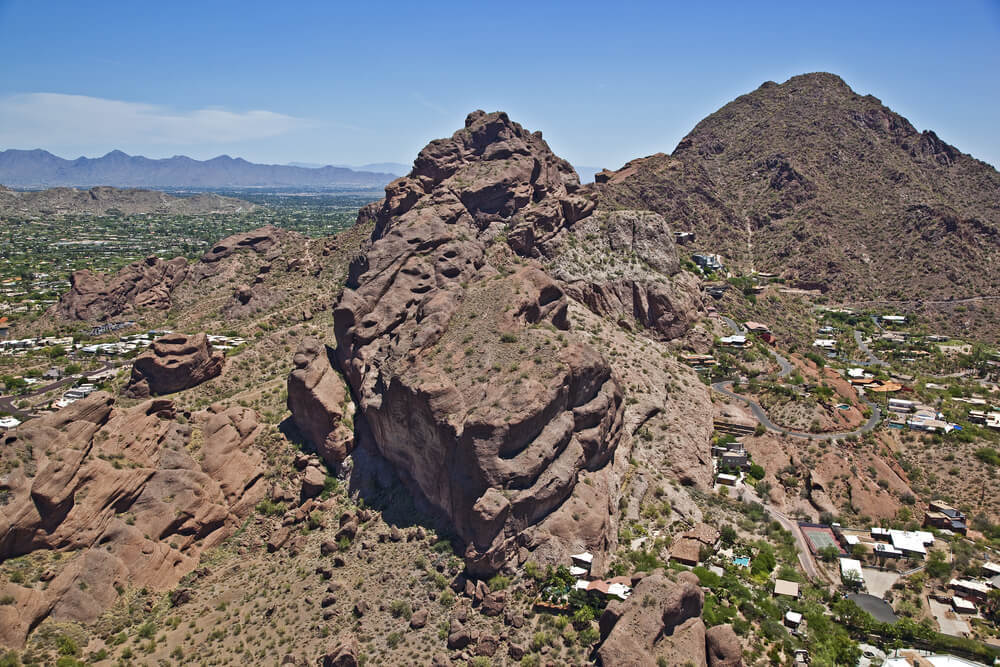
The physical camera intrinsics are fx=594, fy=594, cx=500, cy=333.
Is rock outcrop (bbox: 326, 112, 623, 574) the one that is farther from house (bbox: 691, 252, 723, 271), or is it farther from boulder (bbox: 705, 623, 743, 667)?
house (bbox: 691, 252, 723, 271)

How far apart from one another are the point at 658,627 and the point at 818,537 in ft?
85.4

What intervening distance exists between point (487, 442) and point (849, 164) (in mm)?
162712

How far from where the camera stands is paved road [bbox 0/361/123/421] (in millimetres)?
65575

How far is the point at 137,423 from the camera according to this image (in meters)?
45.8

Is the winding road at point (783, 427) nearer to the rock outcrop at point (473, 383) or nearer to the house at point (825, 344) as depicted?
the house at point (825, 344)

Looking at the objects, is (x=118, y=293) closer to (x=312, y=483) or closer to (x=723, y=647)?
(x=312, y=483)

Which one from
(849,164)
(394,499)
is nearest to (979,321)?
(849,164)

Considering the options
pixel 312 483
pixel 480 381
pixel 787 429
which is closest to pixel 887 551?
pixel 787 429

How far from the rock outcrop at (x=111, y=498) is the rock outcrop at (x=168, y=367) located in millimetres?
10951

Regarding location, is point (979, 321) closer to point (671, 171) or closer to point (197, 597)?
point (671, 171)

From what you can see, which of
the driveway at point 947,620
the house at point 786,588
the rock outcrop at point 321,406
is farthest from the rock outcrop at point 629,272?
the driveway at point 947,620

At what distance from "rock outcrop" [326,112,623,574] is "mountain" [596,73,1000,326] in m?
67.7

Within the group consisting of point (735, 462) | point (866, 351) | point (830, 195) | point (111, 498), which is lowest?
point (111, 498)

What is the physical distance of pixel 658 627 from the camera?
32.4 metres
